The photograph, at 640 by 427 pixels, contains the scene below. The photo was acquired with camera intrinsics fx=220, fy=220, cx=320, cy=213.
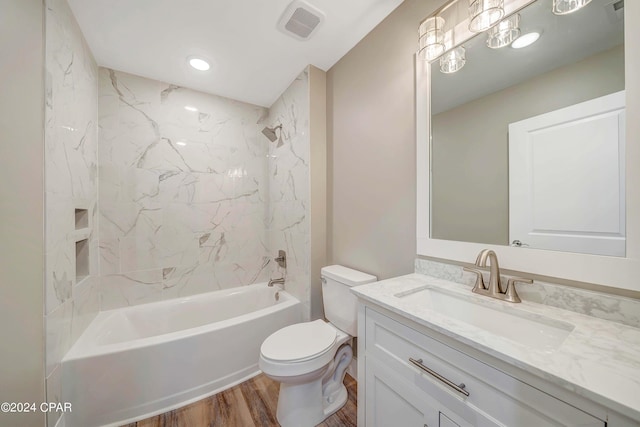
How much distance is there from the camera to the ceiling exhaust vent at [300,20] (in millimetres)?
1314

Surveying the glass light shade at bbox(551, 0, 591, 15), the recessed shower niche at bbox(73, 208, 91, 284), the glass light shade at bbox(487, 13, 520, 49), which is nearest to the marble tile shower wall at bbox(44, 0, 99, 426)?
the recessed shower niche at bbox(73, 208, 91, 284)

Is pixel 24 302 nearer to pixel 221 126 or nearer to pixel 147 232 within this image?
pixel 147 232

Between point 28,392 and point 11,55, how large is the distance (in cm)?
141

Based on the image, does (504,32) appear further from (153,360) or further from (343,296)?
(153,360)

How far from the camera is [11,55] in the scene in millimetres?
880

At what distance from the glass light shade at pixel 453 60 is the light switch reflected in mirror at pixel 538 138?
0.07 ft

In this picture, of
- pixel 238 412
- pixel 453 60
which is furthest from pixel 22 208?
pixel 453 60

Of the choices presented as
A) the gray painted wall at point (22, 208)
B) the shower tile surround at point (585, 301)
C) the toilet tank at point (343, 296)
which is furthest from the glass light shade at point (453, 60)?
the gray painted wall at point (22, 208)

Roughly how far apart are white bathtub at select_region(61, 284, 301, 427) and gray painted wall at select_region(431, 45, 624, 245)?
1.53m

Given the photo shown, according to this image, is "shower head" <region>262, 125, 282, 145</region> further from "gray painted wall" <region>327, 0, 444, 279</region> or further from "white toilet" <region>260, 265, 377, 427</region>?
"white toilet" <region>260, 265, 377, 427</region>

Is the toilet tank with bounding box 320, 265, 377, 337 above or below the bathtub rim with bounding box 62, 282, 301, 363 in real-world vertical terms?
above

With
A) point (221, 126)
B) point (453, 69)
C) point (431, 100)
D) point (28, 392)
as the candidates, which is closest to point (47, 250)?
point (28, 392)

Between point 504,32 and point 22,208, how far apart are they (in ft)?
7.27

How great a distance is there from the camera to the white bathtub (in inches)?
50.7
